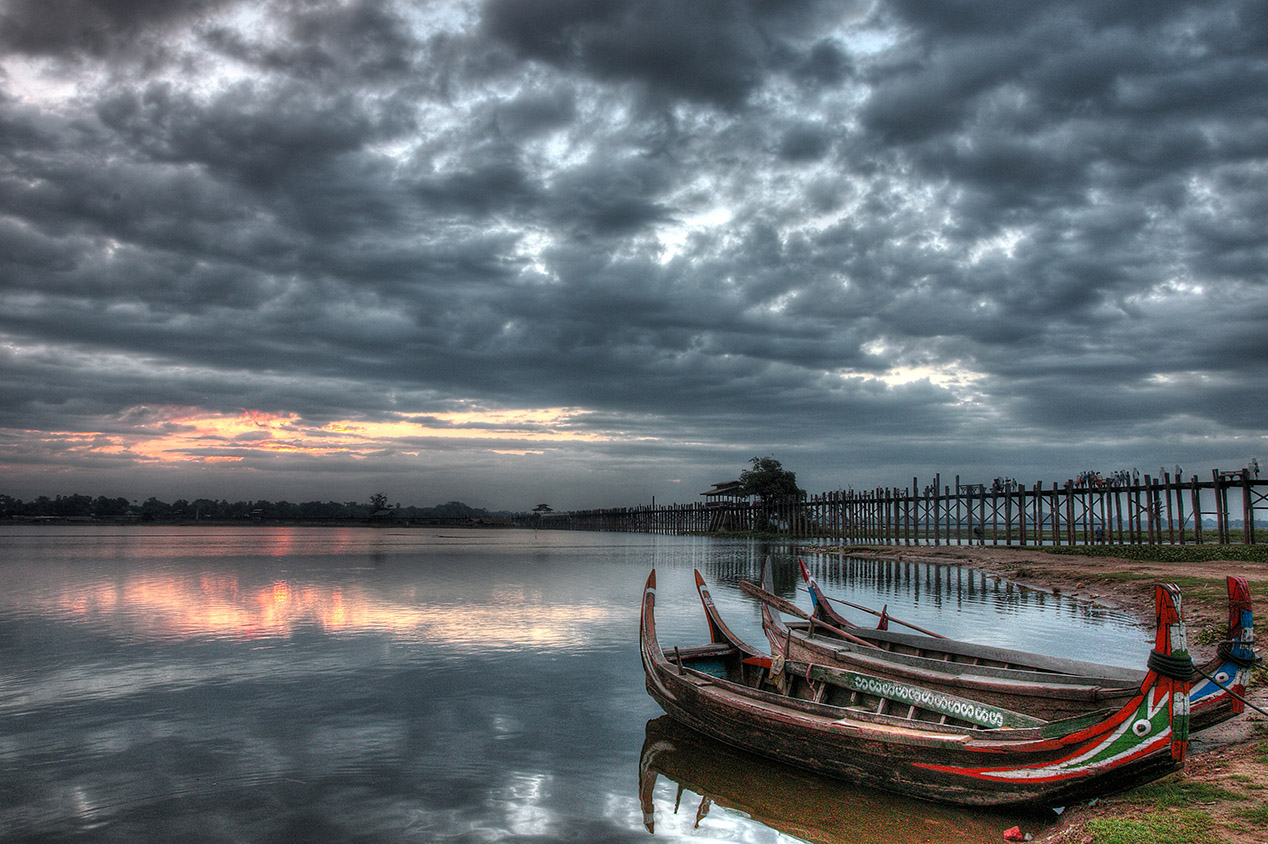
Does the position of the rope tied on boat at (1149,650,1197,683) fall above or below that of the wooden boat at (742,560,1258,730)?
above

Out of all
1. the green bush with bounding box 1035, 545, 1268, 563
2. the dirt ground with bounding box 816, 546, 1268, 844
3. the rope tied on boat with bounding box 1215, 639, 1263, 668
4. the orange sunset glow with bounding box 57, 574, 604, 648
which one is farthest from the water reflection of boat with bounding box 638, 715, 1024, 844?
the green bush with bounding box 1035, 545, 1268, 563

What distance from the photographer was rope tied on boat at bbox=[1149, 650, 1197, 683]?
6070 millimetres

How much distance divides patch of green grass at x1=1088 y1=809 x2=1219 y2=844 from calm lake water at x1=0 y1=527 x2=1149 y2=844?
1.24 metres

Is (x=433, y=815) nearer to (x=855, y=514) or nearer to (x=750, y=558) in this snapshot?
(x=750, y=558)

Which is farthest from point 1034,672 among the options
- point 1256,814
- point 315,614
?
point 315,614

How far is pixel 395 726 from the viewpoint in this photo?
1062cm

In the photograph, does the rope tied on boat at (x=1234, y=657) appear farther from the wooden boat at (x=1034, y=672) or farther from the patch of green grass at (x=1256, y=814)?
the patch of green grass at (x=1256, y=814)

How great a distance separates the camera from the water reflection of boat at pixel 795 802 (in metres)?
→ 7.06

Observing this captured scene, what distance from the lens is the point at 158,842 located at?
6891 millimetres

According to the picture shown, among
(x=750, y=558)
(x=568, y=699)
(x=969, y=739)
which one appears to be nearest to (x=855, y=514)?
(x=750, y=558)

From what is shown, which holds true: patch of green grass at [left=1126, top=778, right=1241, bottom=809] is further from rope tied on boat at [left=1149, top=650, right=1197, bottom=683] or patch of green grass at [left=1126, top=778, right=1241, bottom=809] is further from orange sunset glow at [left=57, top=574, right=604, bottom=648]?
orange sunset glow at [left=57, top=574, right=604, bottom=648]

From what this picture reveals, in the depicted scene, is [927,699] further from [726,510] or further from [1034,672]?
[726,510]

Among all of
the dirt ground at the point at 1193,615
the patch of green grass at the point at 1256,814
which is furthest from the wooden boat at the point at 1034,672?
the patch of green grass at the point at 1256,814

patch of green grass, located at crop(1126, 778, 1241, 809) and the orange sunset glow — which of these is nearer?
patch of green grass, located at crop(1126, 778, 1241, 809)
